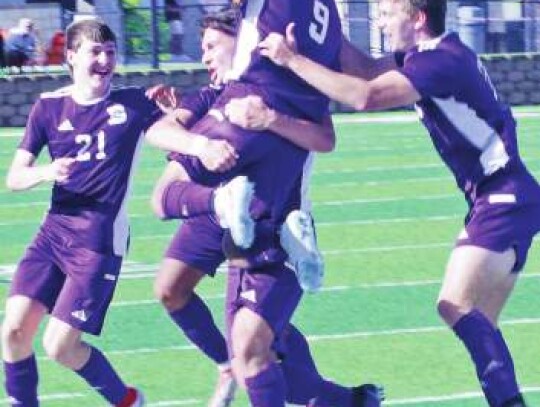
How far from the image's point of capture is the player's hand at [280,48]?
6.34 meters

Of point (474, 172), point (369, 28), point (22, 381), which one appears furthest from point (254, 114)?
point (369, 28)

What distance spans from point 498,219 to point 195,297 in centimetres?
167

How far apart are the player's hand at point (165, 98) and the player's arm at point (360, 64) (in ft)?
2.81

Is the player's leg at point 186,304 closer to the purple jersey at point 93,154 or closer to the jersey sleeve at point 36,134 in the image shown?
the purple jersey at point 93,154

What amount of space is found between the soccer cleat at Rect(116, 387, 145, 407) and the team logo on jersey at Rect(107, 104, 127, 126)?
3.83 feet

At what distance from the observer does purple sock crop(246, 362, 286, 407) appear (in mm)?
6703

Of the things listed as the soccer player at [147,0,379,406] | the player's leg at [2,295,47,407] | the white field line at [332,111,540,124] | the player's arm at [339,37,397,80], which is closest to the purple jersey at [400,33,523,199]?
the player's arm at [339,37,397,80]

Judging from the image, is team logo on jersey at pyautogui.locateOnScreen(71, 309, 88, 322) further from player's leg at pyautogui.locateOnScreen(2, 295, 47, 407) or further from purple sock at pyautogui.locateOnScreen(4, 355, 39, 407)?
purple sock at pyautogui.locateOnScreen(4, 355, 39, 407)

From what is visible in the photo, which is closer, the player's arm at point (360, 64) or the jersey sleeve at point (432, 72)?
the jersey sleeve at point (432, 72)

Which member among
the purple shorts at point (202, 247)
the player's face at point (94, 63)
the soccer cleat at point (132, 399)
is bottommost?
the soccer cleat at point (132, 399)

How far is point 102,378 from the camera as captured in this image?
300 inches

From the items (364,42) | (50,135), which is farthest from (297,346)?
(364,42)

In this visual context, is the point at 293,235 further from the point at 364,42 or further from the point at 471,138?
the point at 364,42

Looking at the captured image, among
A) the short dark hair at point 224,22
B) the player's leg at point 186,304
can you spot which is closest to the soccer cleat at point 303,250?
the short dark hair at point 224,22
